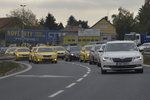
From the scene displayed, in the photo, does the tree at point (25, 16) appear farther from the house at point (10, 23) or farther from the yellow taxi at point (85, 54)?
the yellow taxi at point (85, 54)

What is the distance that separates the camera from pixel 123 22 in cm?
16788

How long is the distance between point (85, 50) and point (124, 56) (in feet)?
77.3

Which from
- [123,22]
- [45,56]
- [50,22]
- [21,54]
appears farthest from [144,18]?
[45,56]

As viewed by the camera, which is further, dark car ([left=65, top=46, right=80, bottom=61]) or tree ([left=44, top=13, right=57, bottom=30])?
tree ([left=44, top=13, right=57, bottom=30])

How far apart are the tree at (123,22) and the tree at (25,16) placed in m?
24.0

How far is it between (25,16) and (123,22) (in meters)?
28.4

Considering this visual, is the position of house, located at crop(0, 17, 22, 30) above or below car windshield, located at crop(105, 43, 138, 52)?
above

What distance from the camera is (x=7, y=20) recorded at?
579 ft

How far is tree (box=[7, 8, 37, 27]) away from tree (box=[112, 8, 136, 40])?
24030 millimetres

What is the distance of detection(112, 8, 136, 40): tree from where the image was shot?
163 m

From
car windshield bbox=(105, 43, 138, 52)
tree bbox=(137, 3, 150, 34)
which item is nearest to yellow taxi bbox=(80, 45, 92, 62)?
car windshield bbox=(105, 43, 138, 52)

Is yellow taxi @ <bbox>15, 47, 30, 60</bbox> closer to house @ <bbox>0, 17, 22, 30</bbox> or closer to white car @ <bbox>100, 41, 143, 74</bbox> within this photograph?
white car @ <bbox>100, 41, 143, 74</bbox>

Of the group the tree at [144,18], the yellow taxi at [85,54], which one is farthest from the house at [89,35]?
the yellow taxi at [85,54]

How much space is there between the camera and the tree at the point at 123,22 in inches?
6417
